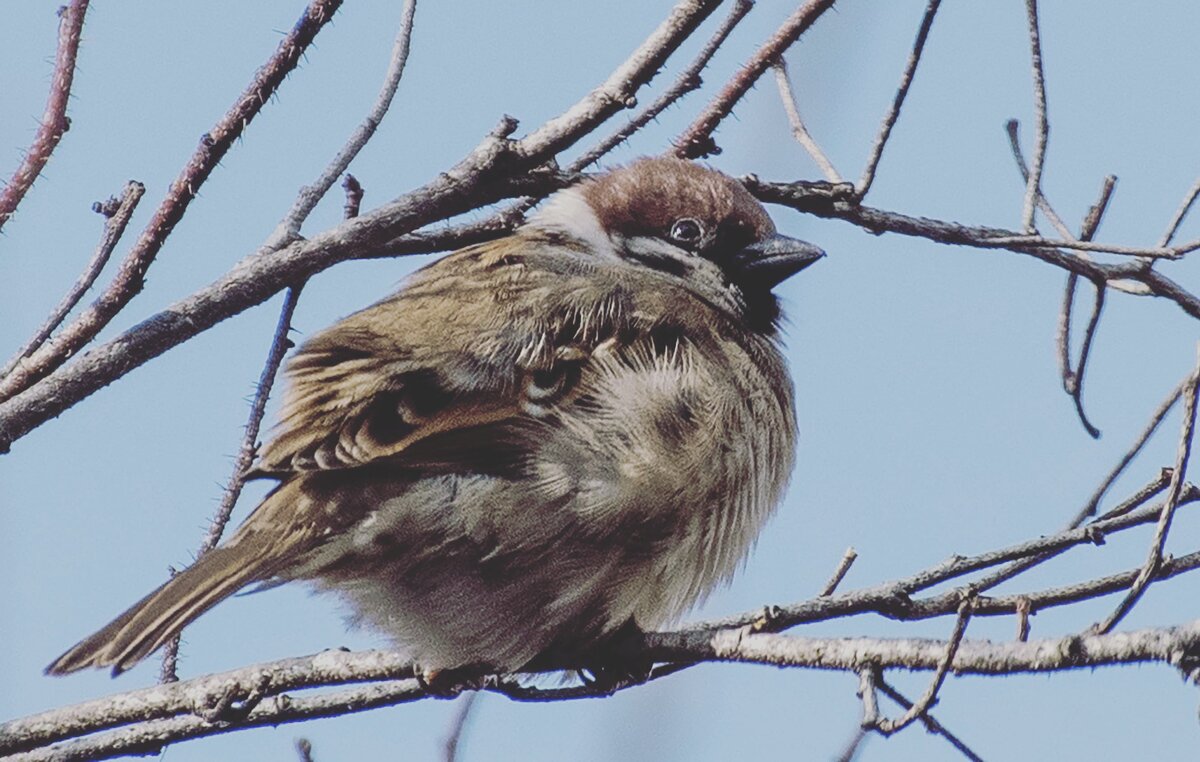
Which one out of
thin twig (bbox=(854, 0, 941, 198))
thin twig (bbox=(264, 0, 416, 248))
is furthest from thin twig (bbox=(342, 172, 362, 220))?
thin twig (bbox=(854, 0, 941, 198))

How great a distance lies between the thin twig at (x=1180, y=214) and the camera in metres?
3.69

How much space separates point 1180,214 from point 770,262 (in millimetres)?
1345

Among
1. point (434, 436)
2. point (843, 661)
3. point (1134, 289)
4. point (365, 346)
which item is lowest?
point (843, 661)

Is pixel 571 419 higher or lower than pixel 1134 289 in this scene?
lower

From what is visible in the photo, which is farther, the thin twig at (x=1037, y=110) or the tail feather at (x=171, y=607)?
the thin twig at (x=1037, y=110)

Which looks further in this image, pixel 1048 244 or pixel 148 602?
pixel 1048 244

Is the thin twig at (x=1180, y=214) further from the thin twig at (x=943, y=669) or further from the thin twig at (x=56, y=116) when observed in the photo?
the thin twig at (x=56, y=116)

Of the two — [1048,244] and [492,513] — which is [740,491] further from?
[1048,244]

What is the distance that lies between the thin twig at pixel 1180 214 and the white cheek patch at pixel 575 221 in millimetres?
1715

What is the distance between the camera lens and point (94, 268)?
3.24m

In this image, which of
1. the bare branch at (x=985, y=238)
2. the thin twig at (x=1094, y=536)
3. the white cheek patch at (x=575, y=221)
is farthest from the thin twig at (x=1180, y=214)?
the white cheek patch at (x=575, y=221)

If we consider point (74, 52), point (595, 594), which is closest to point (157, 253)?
point (74, 52)

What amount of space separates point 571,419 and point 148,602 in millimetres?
1043

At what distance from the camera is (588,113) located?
2.95m
